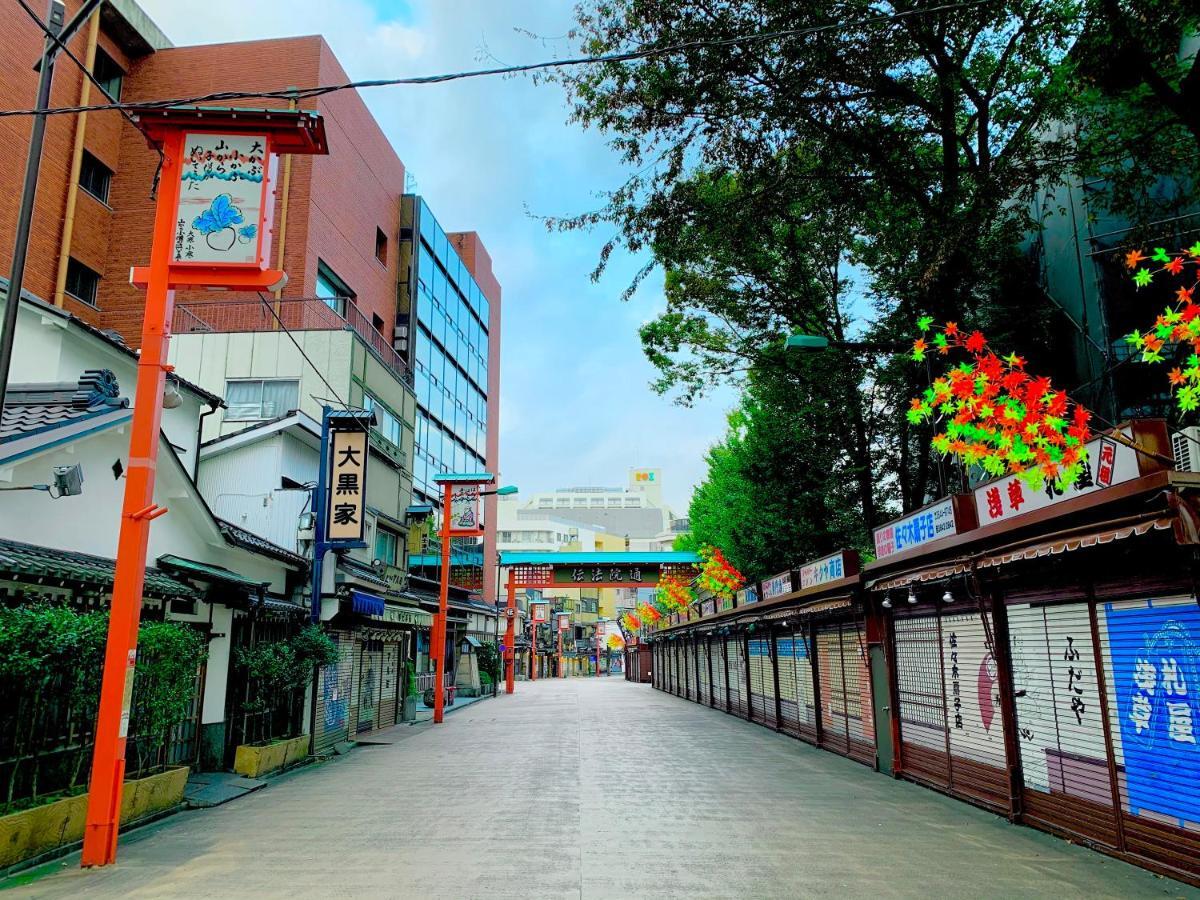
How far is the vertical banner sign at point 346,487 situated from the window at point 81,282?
17.6 metres

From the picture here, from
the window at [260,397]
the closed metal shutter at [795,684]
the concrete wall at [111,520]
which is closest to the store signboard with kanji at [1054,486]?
the closed metal shutter at [795,684]

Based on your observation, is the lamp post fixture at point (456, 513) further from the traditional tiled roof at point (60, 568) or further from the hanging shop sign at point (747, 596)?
the traditional tiled roof at point (60, 568)

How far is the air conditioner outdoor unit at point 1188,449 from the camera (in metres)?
6.98

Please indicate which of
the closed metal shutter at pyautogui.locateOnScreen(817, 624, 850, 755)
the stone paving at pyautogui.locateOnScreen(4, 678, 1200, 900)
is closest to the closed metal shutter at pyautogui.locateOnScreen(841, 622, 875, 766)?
the closed metal shutter at pyautogui.locateOnScreen(817, 624, 850, 755)

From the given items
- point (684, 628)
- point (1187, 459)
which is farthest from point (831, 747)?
point (684, 628)

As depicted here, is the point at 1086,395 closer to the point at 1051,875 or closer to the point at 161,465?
the point at 1051,875

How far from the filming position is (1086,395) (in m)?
17.8

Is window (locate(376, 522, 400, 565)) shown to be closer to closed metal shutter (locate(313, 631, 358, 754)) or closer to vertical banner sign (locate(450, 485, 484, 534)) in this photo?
vertical banner sign (locate(450, 485, 484, 534))

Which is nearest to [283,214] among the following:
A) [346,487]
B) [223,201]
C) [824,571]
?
[346,487]

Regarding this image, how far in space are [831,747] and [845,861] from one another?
9770 mm

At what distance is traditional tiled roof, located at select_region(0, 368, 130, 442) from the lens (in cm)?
1047

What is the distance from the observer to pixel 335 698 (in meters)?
19.8

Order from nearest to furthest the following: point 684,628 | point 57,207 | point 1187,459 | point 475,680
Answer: point 1187,459, point 57,207, point 684,628, point 475,680

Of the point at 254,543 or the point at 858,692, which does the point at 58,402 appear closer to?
the point at 254,543
